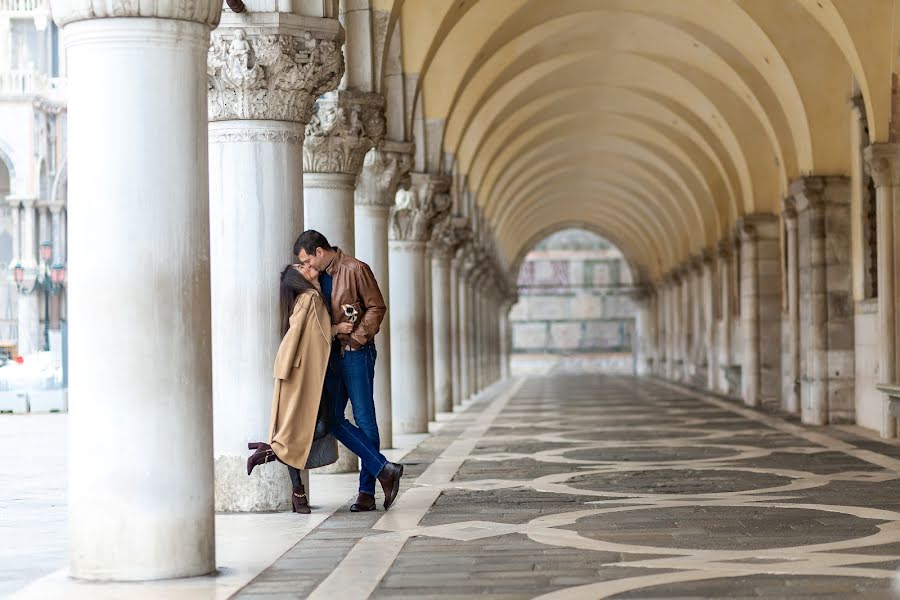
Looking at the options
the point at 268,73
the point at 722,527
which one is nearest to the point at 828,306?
the point at 268,73

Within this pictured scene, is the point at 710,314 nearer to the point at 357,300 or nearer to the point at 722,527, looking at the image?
the point at 357,300

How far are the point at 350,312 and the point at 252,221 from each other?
1.11 m

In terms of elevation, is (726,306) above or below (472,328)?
above

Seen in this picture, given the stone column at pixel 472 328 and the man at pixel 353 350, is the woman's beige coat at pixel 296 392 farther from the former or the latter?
the stone column at pixel 472 328

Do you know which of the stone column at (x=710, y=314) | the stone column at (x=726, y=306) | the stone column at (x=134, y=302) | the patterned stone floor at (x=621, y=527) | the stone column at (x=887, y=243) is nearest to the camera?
the patterned stone floor at (x=621, y=527)

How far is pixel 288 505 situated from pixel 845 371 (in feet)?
41.2

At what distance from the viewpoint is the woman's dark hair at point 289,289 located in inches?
401

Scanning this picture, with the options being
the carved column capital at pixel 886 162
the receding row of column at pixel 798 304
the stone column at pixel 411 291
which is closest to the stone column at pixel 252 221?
the receding row of column at pixel 798 304

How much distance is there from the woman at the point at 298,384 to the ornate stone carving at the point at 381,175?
809 cm

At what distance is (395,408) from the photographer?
20281 mm

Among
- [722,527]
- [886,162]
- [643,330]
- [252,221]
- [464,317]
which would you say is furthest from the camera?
[643,330]

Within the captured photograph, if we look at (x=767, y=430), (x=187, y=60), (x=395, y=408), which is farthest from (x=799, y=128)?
(x=187, y=60)

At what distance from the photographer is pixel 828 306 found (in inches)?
839

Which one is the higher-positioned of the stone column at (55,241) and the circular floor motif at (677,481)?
the stone column at (55,241)
